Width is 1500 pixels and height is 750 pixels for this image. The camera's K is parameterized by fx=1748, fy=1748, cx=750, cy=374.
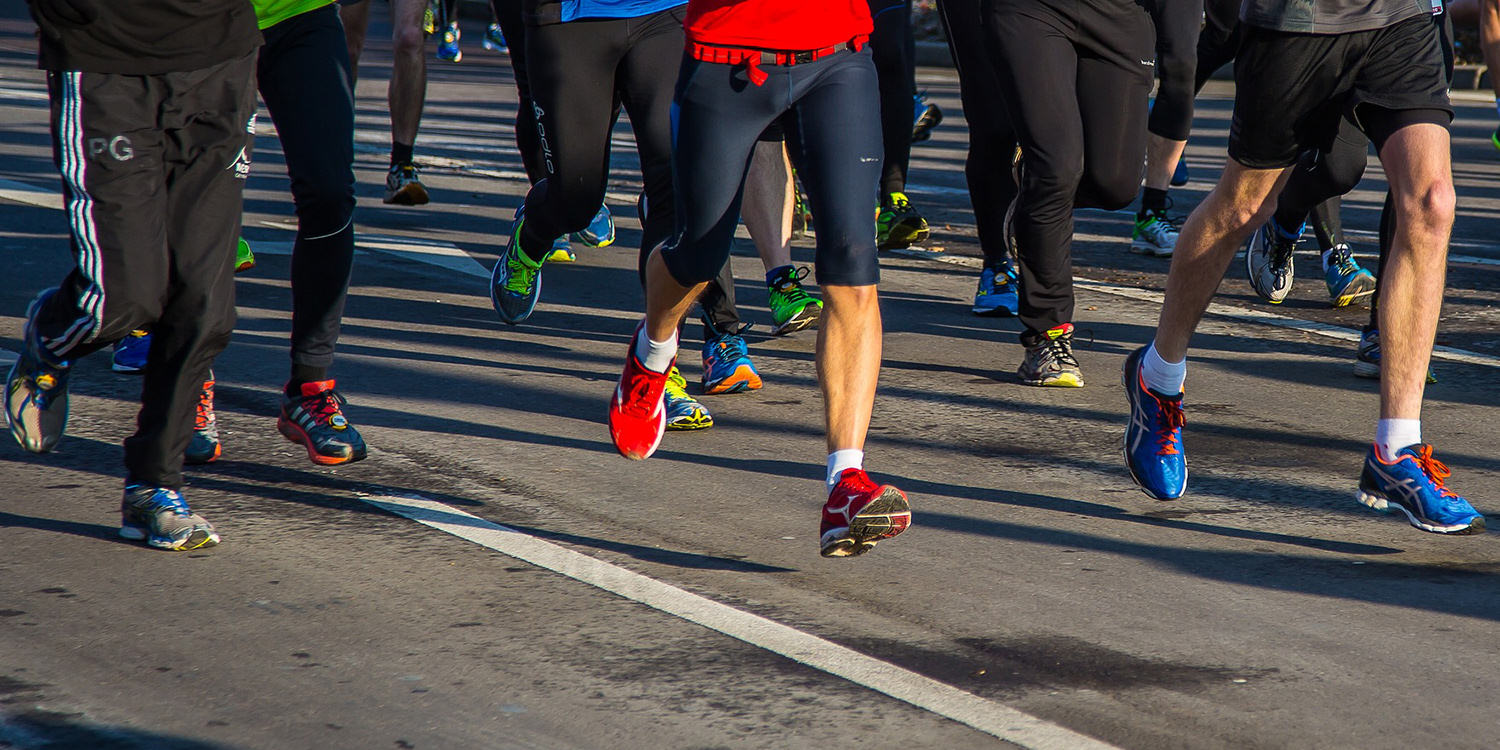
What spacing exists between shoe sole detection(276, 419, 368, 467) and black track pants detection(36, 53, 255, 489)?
638mm

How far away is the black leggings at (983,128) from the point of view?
6.53 m

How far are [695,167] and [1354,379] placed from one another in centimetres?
305

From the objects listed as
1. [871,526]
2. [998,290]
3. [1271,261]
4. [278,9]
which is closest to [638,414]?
[871,526]

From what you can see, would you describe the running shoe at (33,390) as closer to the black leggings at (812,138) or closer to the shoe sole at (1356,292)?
the black leggings at (812,138)

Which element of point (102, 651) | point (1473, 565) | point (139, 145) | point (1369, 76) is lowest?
point (102, 651)

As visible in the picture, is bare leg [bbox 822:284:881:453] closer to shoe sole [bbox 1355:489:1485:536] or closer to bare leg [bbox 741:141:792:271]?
shoe sole [bbox 1355:489:1485:536]

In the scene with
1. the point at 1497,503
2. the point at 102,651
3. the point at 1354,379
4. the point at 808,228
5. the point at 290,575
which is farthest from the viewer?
the point at 808,228

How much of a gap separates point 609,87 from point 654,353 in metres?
1.12

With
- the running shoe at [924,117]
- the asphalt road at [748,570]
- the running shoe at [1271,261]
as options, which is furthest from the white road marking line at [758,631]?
the running shoe at [924,117]

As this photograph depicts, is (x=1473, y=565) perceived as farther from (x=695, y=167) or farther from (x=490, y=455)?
(x=490, y=455)

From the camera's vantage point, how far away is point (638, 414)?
4.83 meters

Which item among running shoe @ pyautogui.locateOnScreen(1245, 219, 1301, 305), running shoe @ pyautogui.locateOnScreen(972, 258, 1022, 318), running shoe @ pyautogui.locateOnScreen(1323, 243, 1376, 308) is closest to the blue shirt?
running shoe @ pyautogui.locateOnScreen(972, 258, 1022, 318)

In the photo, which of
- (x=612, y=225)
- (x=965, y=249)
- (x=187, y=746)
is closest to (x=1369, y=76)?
(x=187, y=746)

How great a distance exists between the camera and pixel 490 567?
4.06 metres
